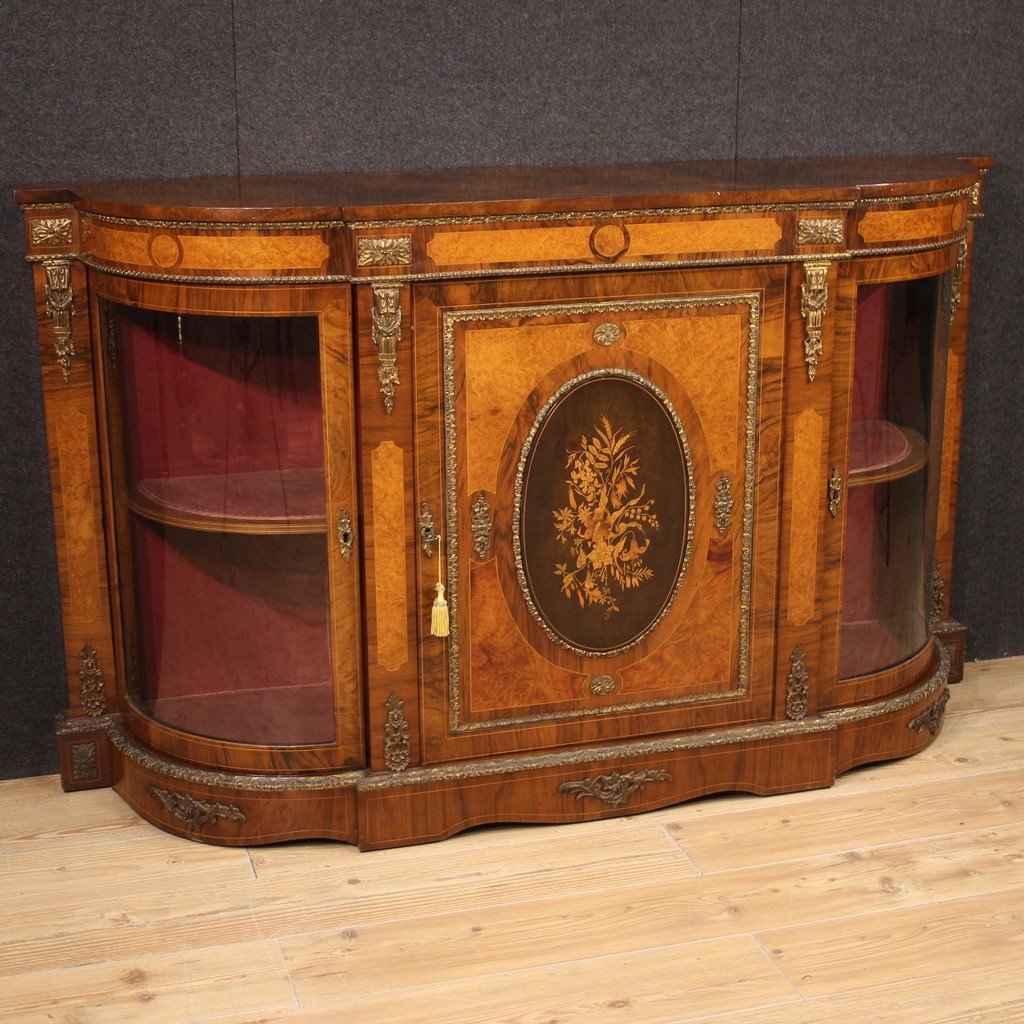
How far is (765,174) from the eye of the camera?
279 cm

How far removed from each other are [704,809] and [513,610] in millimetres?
520

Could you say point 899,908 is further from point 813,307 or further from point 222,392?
point 222,392

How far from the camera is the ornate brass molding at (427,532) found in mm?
2541

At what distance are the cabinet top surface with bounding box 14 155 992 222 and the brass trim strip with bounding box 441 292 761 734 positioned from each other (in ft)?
0.52

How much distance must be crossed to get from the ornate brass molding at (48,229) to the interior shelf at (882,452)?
1.40 m

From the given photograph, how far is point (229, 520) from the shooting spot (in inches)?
101

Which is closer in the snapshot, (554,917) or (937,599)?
(554,917)

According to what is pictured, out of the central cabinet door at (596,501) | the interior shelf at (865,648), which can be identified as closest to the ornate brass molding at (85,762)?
the central cabinet door at (596,501)

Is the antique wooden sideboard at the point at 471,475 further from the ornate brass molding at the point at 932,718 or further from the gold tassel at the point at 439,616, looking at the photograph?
the ornate brass molding at the point at 932,718

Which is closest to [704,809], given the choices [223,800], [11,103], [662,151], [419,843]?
[419,843]

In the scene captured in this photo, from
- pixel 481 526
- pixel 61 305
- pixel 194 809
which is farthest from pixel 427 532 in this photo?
pixel 61 305

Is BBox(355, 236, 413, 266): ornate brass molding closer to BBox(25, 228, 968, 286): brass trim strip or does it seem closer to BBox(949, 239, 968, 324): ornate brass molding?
BBox(25, 228, 968, 286): brass trim strip

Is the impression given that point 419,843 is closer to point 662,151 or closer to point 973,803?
point 973,803

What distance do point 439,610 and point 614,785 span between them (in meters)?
0.47
